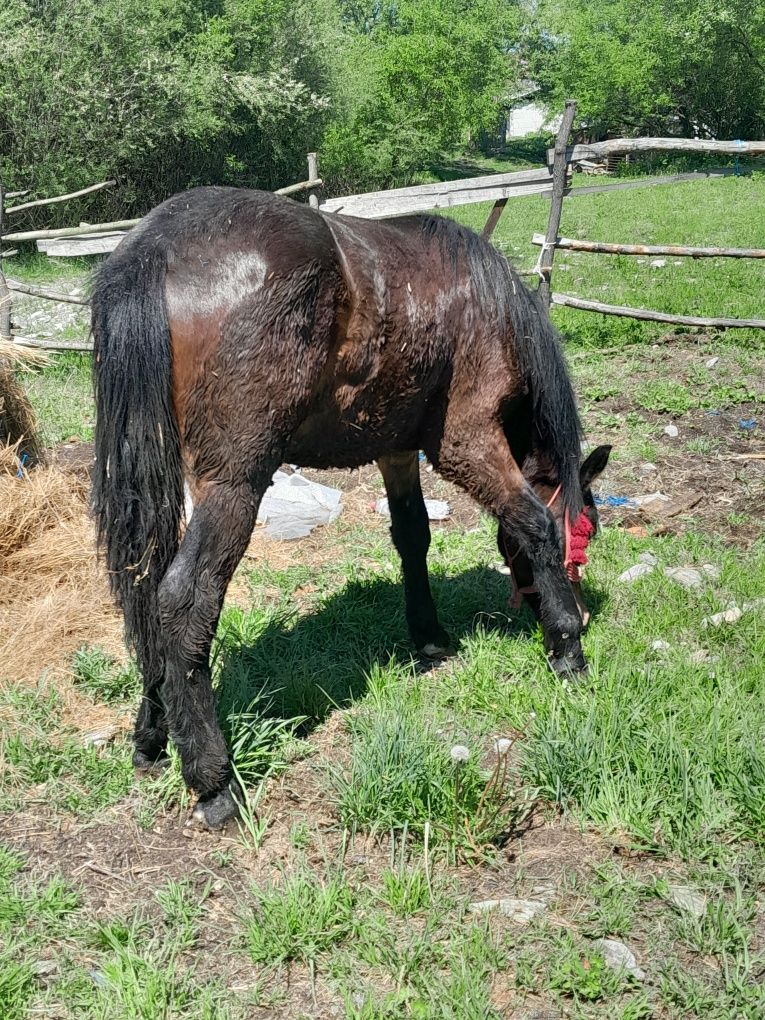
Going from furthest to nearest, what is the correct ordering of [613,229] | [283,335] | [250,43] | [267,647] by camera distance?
[250,43], [613,229], [267,647], [283,335]

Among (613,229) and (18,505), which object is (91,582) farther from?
(613,229)

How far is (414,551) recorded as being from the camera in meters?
4.13

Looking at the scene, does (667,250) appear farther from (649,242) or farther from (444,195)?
(649,242)

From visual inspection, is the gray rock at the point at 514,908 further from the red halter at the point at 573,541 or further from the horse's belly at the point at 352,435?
the horse's belly at the point at 352,435

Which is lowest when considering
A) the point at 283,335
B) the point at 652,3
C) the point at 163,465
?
the point at 163,465

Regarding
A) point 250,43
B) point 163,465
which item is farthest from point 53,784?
point 250,43

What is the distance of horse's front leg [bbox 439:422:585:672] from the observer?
11.6ft

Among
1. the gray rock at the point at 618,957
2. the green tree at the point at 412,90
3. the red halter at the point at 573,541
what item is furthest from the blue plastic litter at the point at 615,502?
the green tree at the point at 412,90

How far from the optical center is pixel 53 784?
3.18m

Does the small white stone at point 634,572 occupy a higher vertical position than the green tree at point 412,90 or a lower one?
lower

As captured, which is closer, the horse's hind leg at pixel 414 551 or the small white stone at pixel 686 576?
the horse's hind leg at pixel 414 551

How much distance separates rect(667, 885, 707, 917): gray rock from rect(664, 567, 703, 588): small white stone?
2058mm

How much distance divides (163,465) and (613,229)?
16.7 metres

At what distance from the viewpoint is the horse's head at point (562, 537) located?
387 cm
